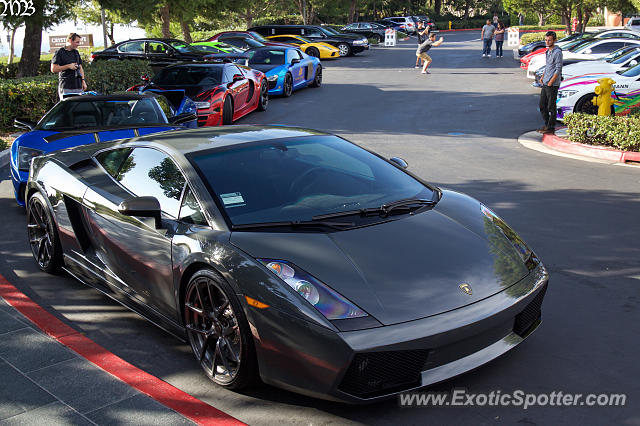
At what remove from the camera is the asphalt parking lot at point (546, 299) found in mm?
3766

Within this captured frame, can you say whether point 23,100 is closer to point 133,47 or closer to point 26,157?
point 26,157

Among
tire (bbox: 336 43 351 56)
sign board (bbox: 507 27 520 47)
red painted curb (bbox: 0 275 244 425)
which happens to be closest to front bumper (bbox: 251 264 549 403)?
red painted curb (bbox: 0 275 244 425)

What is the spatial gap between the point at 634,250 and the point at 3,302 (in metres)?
5.64

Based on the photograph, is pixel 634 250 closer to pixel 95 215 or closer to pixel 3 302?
pixel 95 215

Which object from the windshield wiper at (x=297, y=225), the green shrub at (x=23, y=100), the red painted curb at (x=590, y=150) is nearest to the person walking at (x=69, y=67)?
A: the green shrub at (x=23, y=100)

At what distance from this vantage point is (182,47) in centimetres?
2573

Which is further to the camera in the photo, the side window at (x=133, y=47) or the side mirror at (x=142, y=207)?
the side window at (x=133, y=47)

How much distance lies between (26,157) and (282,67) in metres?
12.7

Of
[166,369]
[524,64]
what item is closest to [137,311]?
[166,369]

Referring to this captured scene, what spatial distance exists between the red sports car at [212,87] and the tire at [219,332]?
32.5 feet

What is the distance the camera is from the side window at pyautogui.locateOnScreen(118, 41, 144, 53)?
25.3 metres

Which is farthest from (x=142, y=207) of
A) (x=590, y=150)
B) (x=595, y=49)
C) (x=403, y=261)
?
(x=595, y=49)

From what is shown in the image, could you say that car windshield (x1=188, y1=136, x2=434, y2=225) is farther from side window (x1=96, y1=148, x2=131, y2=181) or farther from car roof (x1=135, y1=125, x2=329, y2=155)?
side window (x1=96, y1=148, x2=131, y2=181)

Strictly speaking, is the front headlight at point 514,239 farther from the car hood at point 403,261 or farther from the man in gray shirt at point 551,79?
the man in gray shirt at point 551,79
